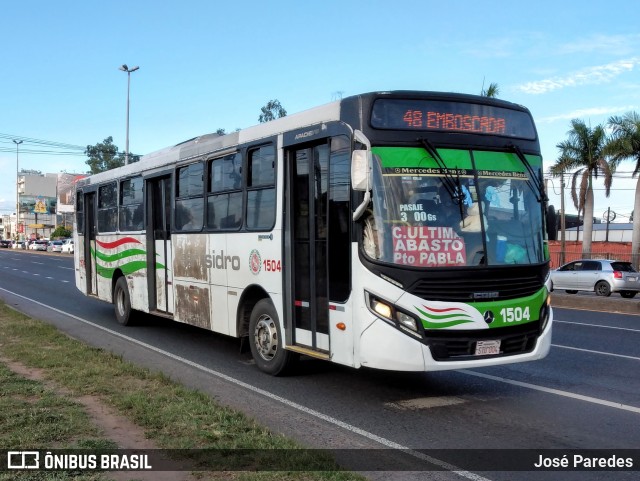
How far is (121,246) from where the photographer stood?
44.9 ft

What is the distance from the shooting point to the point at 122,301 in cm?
1396

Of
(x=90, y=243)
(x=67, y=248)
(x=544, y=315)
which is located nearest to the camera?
(x=544, y=315)

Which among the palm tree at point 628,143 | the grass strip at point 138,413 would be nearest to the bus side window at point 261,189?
the grass strip at point 138,413

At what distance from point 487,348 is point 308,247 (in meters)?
2.35

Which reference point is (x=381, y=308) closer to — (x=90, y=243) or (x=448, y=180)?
(x=448, y=180)

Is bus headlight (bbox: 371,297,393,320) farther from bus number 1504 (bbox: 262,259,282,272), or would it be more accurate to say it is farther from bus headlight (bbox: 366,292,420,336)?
bus number 1504 (bbox: 262,259,282,272)

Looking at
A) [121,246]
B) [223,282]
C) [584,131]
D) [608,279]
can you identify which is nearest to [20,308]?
[121,246]

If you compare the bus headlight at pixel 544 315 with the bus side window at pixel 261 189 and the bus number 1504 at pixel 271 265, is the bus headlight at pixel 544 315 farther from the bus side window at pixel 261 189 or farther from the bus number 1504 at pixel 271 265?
the bus side window at pixel 261 189

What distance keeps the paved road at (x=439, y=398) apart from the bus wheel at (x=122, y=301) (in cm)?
126

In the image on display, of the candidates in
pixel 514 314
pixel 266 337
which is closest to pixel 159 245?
pixel 266 337

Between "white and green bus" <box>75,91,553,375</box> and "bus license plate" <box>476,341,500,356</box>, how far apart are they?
0.05ft

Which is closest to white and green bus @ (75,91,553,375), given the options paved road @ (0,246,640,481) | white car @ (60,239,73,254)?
paved road @ (0,246,640,481)

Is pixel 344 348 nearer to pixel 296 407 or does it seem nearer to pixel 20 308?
pixel 296 407

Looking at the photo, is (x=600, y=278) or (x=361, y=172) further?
(x=600, y=278)
